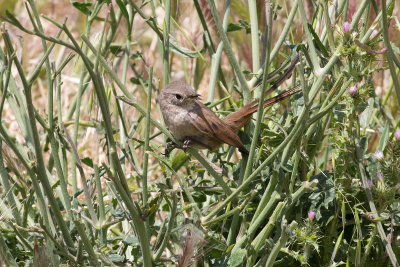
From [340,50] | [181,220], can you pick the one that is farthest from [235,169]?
[340,50]

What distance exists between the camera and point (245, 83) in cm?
245

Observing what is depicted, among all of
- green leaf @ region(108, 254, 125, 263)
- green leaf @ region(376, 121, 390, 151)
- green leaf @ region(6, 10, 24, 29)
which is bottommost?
green leaf @ region(108, 254, 125, 263)

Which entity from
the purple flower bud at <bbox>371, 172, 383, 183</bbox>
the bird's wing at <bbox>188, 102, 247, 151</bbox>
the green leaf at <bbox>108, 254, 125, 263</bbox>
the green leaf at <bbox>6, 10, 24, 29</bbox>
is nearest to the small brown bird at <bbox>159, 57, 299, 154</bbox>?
the bird's wing at <bbox>188, 102, 247, 151</bbox>

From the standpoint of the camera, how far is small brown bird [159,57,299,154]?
2758mm

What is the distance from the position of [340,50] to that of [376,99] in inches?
40.4

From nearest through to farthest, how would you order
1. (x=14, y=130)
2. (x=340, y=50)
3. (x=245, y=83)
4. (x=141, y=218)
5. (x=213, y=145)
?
(x=141, y=218), (x=340, y=50), (x=245, y=83), (x=213, y=145), (x=14, y=130)

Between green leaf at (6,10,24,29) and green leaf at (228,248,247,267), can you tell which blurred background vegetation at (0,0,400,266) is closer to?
green leaf at (228,248,247,267)

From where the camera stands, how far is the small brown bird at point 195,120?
2.76 m

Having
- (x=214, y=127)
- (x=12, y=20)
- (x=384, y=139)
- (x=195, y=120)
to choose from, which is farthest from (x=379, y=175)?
(x=12, y=20)

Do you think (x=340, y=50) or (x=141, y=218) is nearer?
(x=141, y=218)

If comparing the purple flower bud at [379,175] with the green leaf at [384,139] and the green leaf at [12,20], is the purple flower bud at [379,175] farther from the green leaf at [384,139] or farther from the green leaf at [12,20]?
the green leaf at [12,20]

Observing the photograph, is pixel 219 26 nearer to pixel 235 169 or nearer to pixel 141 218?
pixel 235 169

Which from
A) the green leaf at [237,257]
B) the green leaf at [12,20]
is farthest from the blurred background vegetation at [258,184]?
the green leaf at [12,20]

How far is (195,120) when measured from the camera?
298cm
